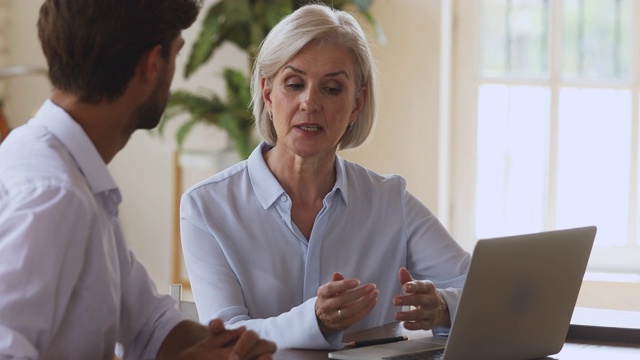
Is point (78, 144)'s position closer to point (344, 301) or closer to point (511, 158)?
point (344, 301)

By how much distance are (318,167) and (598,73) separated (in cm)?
272

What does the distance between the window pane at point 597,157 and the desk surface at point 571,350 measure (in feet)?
8.86

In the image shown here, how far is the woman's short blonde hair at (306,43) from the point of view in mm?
2305

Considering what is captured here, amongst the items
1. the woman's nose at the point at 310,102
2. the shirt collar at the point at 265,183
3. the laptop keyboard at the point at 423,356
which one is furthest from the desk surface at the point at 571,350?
the woman's nose at the point at 310,102

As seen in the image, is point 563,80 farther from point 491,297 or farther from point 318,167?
point 491,297

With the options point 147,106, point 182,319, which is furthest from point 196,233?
point 147,106

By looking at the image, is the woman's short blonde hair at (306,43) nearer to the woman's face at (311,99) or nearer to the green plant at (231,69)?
the woman's face at (311,99)

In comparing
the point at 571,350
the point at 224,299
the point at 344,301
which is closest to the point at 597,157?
the point at 571,350

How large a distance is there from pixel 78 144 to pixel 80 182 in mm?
75

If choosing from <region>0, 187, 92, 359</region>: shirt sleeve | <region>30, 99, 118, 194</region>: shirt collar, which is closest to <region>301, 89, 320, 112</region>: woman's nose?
<region>30, 99, 118, 194</region>: shirt collar

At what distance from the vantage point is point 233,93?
4.60 metres

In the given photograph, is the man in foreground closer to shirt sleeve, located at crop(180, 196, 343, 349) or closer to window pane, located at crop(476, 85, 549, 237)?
shirt sleeve, located at crop(180, 196, 343, 349)

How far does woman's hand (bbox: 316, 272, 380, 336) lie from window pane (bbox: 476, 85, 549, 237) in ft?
9.75

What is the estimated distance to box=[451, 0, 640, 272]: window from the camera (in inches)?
184
